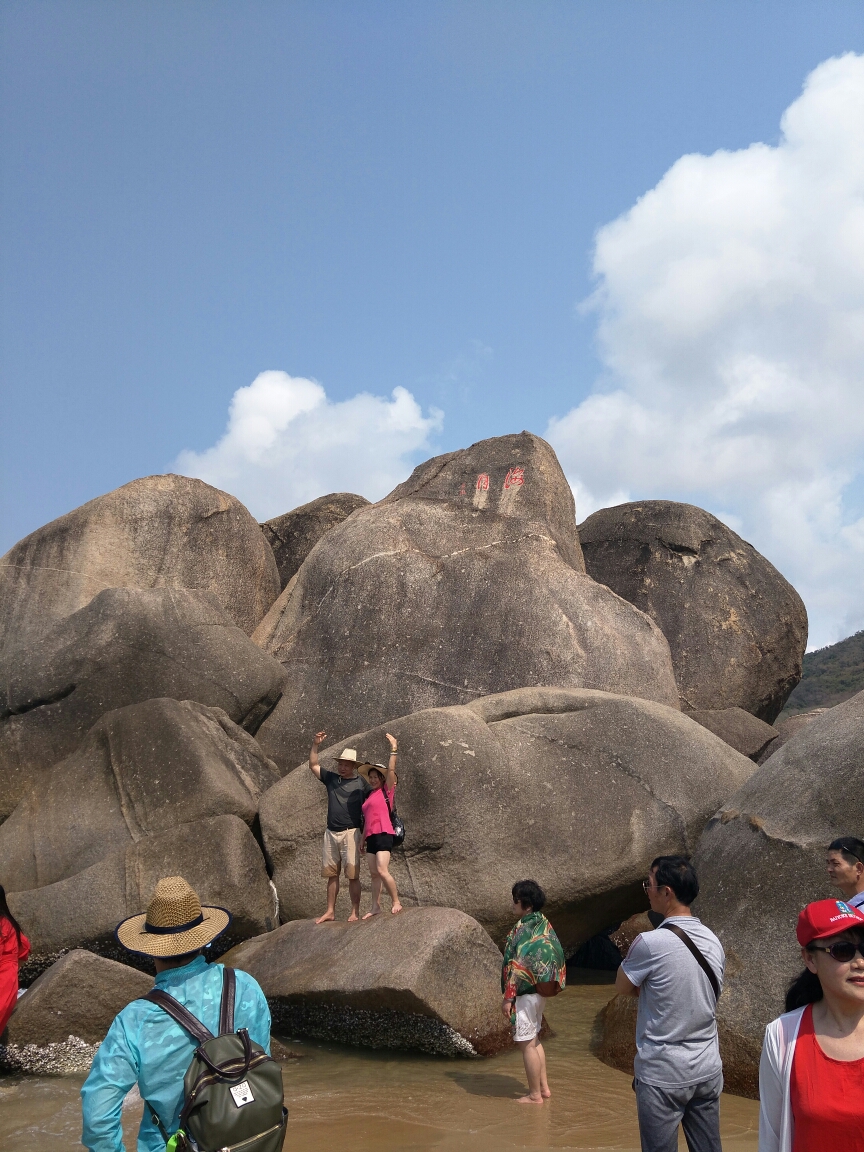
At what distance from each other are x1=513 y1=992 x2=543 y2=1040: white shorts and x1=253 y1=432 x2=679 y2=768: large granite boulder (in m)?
4.93

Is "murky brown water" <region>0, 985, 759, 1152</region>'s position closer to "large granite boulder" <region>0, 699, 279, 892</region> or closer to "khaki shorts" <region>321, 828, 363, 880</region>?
"khaki shorts" <region>321, 828, 363, 880</region>

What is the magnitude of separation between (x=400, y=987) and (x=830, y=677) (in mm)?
36039

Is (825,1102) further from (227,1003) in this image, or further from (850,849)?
(850,849)

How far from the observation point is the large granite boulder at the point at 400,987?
635cm

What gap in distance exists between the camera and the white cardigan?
2180 millimetres

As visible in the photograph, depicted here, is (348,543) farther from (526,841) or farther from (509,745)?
(526,841)

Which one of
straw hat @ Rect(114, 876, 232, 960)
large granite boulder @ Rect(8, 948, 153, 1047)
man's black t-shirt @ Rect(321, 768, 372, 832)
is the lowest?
large granite boulder @ Rect(8, 948, 153, 1047)

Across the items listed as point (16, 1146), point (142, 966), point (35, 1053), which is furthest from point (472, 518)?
point (16, 1146)

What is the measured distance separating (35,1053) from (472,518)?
24.0 feet

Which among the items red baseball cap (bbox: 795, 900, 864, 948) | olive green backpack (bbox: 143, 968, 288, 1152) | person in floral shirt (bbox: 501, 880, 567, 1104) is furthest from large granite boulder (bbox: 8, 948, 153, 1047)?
red baseball cap (bbox: 795, 900, 864, 948)

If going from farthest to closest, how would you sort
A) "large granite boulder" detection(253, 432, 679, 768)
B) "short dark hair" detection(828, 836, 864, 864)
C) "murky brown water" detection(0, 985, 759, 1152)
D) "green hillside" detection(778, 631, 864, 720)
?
"green hillside" detection(778, 631, 864, 720)
"large granite boulder" detection(253, 432, 679, 768)
"murky brown water" detection(0, 985, 759, 1152)
"short dark hair" detection(828, 836, 864, 864)

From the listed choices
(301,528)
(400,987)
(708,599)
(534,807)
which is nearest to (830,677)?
(708,599)

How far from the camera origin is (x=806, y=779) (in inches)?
254

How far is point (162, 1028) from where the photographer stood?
268 cm
